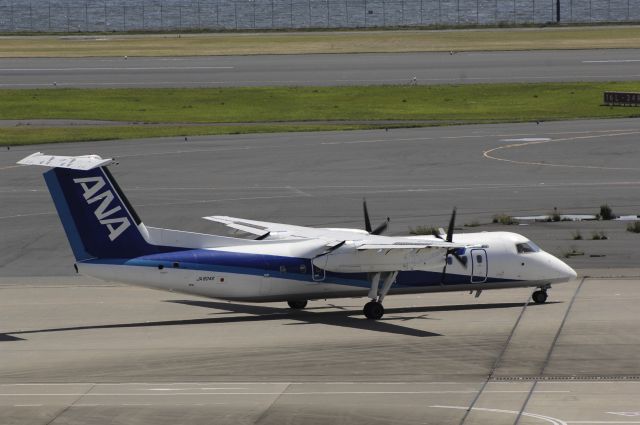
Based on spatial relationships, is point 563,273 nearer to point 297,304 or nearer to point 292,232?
point 297,304

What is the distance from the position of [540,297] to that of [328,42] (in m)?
114

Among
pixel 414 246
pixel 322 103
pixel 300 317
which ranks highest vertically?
pixel 322 103

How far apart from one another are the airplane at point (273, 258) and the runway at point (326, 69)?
248 ft

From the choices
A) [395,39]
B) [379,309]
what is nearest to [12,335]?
[379,309]

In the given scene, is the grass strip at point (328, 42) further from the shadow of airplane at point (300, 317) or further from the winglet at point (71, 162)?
the winglet at point (71, 162)

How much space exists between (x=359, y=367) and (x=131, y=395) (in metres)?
6.58

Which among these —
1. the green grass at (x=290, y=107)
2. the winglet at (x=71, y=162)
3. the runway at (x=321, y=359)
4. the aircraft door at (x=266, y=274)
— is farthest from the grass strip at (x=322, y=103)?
the winglet at (x=71, y=162)

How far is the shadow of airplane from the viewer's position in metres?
39.2

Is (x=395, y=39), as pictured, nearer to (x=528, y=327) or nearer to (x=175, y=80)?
(x=175, y=80)

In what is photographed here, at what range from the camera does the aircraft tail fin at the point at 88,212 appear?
3891cm

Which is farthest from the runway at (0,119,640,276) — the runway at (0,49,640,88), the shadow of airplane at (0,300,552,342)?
the runway at (0,49,640,88)

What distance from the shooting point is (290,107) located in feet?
346

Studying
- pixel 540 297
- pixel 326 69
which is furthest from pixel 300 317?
pixel 326 69

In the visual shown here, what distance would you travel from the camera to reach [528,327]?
127 feet
